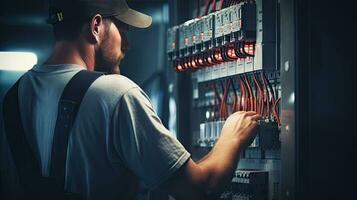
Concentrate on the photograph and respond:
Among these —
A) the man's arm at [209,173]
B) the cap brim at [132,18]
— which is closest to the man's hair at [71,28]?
the cap brim at [132,18]

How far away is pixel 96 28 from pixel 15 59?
219 cm

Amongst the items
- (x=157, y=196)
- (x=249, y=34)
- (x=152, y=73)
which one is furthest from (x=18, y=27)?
(x=249, y=34)

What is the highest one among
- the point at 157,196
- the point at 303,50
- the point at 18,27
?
the point at 18,27

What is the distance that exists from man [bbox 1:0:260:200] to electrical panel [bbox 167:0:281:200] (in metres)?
0.51

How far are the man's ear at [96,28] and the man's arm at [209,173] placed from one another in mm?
567

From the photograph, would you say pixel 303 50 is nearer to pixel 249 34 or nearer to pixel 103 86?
pixel 249 34

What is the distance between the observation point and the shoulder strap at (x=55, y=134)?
2061 millimetres

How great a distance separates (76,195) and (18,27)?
253 cm

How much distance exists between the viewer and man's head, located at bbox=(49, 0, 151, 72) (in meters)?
2.28

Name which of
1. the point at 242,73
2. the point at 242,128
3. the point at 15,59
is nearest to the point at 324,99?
the point at 242,128

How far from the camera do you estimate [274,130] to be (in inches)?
102

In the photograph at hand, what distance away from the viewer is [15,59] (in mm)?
4352

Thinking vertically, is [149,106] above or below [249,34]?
below

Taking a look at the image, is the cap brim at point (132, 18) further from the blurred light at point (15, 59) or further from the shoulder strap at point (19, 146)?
the blurred light at point (15, 59)
